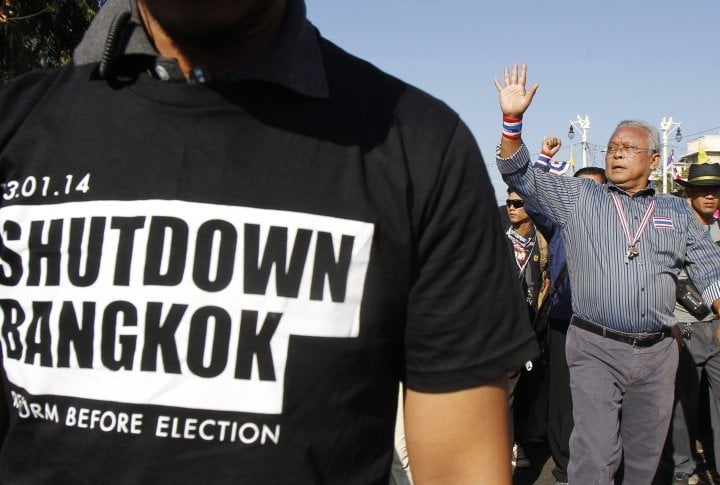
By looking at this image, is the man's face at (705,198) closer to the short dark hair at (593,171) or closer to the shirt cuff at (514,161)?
the short dark hair at (593,171)

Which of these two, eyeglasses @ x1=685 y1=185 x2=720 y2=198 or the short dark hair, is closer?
eyeglasses @ x1=685 y1=185 x2=720 y2=198

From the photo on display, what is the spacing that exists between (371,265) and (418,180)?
0.14 metres

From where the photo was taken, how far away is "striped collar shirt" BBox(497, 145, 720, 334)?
461 centimetres

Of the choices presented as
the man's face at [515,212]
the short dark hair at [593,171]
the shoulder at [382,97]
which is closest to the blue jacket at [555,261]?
the man's face at [515,212]

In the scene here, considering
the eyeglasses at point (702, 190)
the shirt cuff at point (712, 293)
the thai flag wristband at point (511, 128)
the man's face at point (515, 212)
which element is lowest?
the shirt cuff at point (712, 293)

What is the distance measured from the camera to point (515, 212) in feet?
21.4

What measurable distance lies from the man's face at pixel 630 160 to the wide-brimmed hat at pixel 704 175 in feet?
4.86

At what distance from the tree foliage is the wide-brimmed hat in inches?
214

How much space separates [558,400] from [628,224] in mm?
1803

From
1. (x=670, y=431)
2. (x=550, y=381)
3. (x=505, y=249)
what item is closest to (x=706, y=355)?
A: (x=670, y=431)

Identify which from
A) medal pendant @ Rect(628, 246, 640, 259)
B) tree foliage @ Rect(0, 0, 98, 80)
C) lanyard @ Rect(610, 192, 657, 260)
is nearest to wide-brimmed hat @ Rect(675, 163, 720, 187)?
lanyard @ Rect(610, 192, 657, 260)

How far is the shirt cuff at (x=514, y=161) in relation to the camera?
475 cm

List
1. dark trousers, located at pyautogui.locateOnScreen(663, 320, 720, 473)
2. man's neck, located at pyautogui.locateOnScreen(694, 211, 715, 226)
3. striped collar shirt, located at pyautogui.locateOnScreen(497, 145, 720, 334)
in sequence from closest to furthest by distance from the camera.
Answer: striped collar shirt, located at pyautogui.locateOnScreen(497, 145, 720, 334) < dark trousers, located at pyautogui.locateOnScreen(663, 320, 720, 473) < man's neck, located at pyautogui.locateOnScreen(694, 211, 715, 226)

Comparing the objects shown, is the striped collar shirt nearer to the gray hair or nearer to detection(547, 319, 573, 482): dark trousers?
the gray hair
